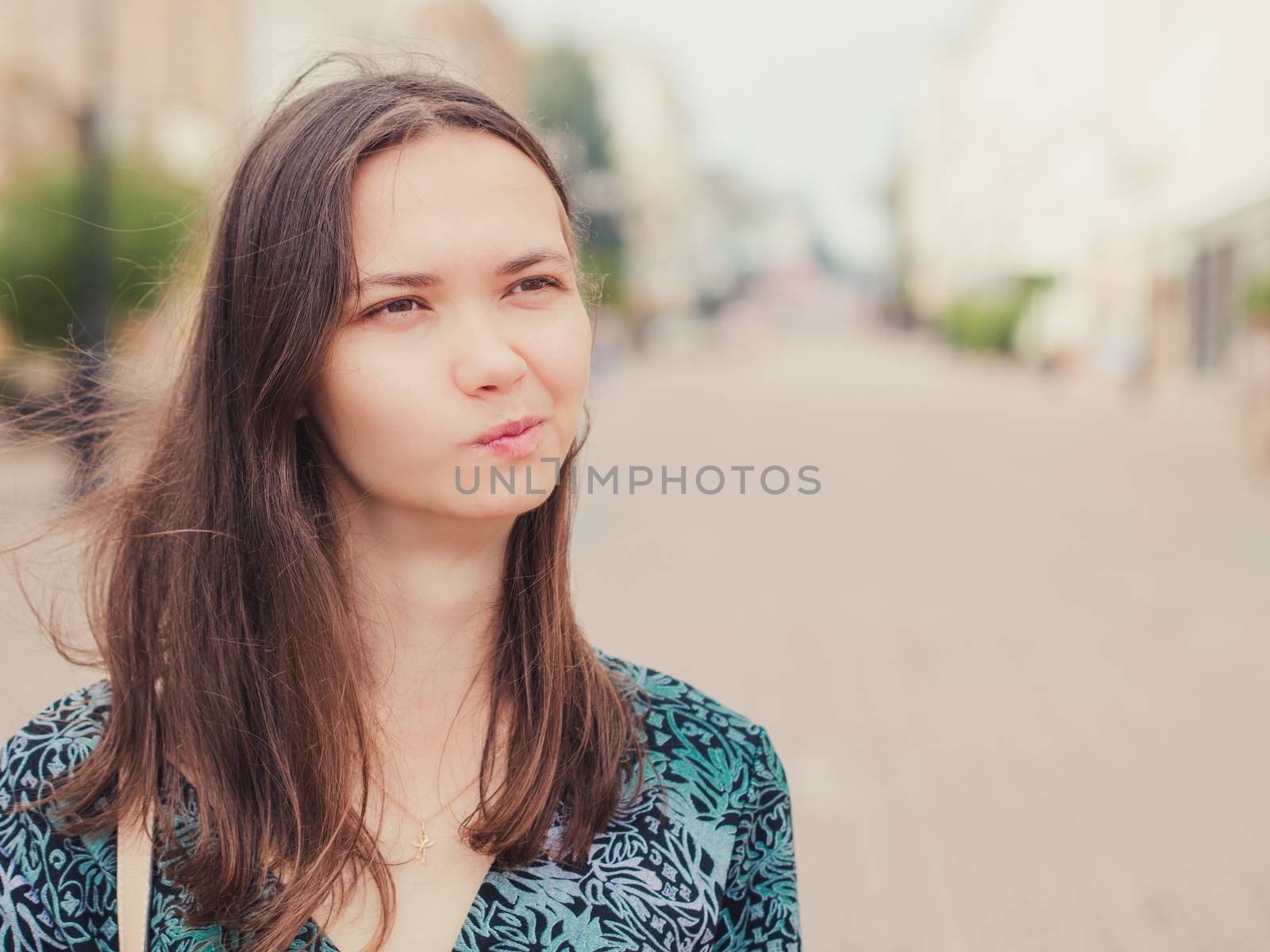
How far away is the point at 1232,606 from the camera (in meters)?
8.44

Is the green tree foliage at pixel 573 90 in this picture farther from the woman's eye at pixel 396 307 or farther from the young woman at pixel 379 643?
the woman's eye at pixel 396 307

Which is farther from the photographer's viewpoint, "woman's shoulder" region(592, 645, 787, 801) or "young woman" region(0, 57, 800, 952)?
"woman's shoulder" region(592, 645, 787, 801)

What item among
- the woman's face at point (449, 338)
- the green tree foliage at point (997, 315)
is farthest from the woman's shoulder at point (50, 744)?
the green tree foliage at point (997, 315)

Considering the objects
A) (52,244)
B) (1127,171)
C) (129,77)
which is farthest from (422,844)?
(1127,171)

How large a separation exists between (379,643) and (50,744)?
1.23 feet

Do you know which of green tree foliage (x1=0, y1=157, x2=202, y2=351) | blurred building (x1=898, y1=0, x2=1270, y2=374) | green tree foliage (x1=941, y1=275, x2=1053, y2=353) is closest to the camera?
green tree foliage (x1=0, y1=157, x2=202, y2=351)

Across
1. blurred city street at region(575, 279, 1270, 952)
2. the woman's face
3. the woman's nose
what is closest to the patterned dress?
the woman's face

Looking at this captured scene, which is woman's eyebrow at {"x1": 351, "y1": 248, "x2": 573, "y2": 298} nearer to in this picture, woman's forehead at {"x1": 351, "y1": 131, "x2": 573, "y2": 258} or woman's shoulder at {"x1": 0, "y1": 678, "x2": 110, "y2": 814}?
woman's forehead at {"x1": 351, "y1": 131, "x2": 573, "y2": 258}

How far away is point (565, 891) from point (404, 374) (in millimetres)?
574

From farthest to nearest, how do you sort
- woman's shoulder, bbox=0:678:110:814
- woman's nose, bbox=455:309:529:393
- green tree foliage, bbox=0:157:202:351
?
1. green tree foliage, bbox=0:157:202:351
2. woman's shoulder, bbox=0:678:110:814
3. woman's nose, bbox=455:309:529:393

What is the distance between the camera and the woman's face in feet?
4.21

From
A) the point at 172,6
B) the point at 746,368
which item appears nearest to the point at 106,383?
the point at 172,6

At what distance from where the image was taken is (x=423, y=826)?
1.43 metres

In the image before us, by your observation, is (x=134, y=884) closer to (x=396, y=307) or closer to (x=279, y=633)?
(x=279, y=633)
